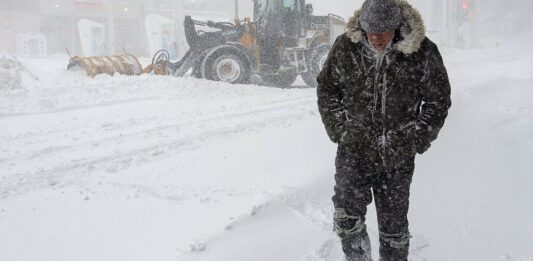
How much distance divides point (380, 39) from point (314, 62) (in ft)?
33.2

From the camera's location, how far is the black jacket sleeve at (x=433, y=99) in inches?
93.7

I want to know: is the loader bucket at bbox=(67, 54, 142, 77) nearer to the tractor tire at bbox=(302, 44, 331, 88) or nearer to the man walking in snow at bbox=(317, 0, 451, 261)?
the tractor tire at bbox=(302, 44, 331, 88)

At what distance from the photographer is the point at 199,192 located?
4.13 metres

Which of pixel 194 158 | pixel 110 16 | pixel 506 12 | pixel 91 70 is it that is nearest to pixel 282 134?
pixel 194 158

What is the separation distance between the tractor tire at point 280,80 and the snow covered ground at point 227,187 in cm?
438

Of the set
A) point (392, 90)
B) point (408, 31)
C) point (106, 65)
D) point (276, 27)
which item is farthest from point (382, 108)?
point (106, 65)

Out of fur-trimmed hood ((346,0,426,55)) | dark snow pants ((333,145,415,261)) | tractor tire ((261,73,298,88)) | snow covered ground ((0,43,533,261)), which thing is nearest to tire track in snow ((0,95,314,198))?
snow covered ground ((0,43,533,261))

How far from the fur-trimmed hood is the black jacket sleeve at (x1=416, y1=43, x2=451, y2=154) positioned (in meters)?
0.11

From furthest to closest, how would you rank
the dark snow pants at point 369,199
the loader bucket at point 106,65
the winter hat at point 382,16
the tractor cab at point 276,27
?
the loader bucket at point 106,65 < the tractor cab at point 276,27 < the dark snow pants at point 369,199 < the winter hat at point 382,16

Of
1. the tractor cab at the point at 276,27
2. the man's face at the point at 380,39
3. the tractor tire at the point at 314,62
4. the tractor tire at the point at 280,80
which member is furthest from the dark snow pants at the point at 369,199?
the tractor tire at the point at 314,62

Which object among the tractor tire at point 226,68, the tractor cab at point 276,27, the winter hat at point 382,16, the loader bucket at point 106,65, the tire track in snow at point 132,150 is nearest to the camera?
the winter hat at point 382,16

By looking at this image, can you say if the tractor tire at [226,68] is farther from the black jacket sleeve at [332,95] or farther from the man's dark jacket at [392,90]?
the man's dark jacket at [392,90]

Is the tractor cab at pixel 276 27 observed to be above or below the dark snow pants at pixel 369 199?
above

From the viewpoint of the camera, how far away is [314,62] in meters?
12.3
